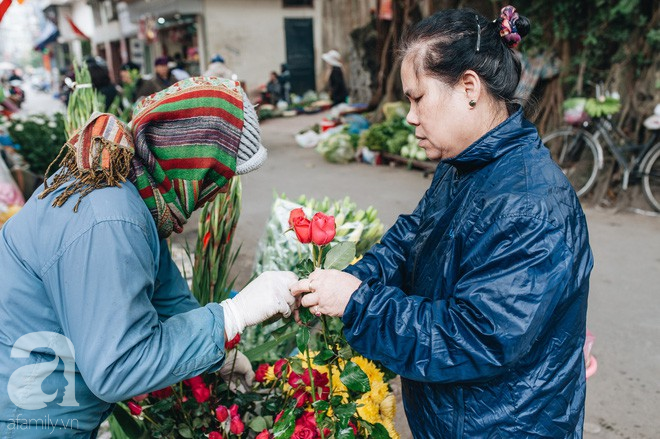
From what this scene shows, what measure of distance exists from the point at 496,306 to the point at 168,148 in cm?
84

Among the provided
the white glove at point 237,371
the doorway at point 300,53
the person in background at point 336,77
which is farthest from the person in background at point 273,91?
the white glove at point 237,371

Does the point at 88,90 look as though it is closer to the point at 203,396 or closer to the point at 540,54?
the point at 203,396

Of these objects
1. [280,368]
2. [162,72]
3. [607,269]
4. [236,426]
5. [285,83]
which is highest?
[162,72]

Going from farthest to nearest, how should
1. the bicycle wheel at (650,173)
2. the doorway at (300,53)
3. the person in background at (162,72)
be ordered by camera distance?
1. the doorway at (300,53)
2. the person in background at (162,72)
3. the bicycle wheel at (650,173)

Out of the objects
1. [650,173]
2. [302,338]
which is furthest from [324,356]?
[650,173]

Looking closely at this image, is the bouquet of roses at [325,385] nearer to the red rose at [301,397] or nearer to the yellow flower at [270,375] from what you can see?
the red rose at [301,397]

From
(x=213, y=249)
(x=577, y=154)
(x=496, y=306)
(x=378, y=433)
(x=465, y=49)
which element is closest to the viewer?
(x=496, y=306)

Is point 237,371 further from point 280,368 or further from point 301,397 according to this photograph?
point 301,397

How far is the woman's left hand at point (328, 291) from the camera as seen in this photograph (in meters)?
1.27

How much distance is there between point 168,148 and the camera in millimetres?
1299

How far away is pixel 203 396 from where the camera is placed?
1744 mm

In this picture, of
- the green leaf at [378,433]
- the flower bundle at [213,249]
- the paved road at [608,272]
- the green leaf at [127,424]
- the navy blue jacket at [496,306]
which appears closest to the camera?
the navy blue jacket at [496,306]

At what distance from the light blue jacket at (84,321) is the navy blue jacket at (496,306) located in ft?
1.36

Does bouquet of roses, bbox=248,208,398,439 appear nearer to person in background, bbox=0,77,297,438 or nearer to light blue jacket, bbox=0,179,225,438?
person in background, bbox=0,77,297,438
